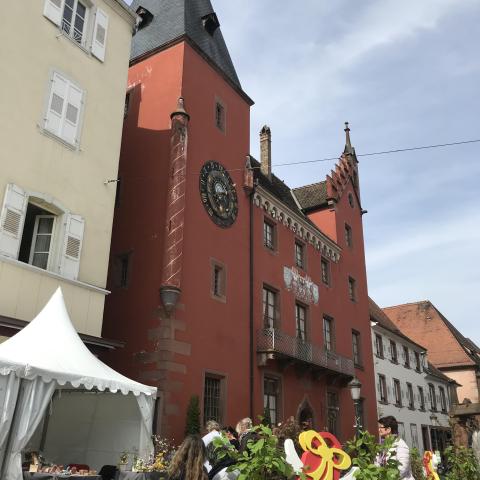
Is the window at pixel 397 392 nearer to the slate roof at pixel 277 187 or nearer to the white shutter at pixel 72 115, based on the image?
the slate roof at pixel 277 187

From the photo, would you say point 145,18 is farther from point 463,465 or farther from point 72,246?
point 463,465

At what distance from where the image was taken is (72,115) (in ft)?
42.5

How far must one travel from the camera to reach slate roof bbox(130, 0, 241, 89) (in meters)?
19.2

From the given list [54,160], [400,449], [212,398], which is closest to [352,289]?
[212,398]

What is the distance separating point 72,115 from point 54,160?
142 centimetres

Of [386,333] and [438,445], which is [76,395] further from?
[438,445]

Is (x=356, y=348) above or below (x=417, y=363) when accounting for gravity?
below

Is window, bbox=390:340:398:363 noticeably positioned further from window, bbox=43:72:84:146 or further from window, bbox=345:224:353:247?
window, bbox=43:72:84:146

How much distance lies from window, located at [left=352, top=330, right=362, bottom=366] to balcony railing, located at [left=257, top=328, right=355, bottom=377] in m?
2.21

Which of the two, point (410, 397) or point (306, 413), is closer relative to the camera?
point (306, 413)

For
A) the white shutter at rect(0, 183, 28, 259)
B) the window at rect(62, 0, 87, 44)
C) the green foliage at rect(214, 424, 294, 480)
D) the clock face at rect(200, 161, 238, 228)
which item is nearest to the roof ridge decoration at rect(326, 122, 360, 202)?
the clock face at rect(200, 161, 238, 228)

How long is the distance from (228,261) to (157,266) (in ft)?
9.97

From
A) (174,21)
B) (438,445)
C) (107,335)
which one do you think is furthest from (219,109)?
(438,445)

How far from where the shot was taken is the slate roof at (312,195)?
A: 1089 inches
